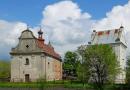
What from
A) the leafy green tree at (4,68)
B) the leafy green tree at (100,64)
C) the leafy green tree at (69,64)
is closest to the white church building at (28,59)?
the leafy green tree at (4,68)

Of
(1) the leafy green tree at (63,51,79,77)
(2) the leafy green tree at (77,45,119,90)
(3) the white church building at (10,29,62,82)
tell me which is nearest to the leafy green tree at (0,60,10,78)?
(3) the white church building at (10,29,62,82)

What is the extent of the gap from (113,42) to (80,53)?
25.0 meters

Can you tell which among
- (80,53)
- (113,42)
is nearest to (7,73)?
(113,42)

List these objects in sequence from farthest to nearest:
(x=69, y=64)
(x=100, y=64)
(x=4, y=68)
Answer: (x=69, y=64) < (x=4, y=68) < (x=100, y=64)

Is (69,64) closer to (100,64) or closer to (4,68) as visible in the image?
(4,68)

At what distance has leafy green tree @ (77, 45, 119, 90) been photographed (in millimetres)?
47500

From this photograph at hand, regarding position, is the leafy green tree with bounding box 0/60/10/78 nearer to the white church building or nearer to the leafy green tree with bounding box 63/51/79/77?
the white church building

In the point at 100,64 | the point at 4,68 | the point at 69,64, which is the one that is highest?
the point at 69,64

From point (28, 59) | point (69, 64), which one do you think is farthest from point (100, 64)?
point (69, 64)

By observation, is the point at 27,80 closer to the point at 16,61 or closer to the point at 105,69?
the point at 16,61

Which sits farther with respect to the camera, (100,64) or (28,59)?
(28,59)

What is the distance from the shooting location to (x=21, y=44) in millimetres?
70438

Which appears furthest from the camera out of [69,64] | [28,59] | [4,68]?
[69,64]

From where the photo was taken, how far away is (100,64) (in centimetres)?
4819
